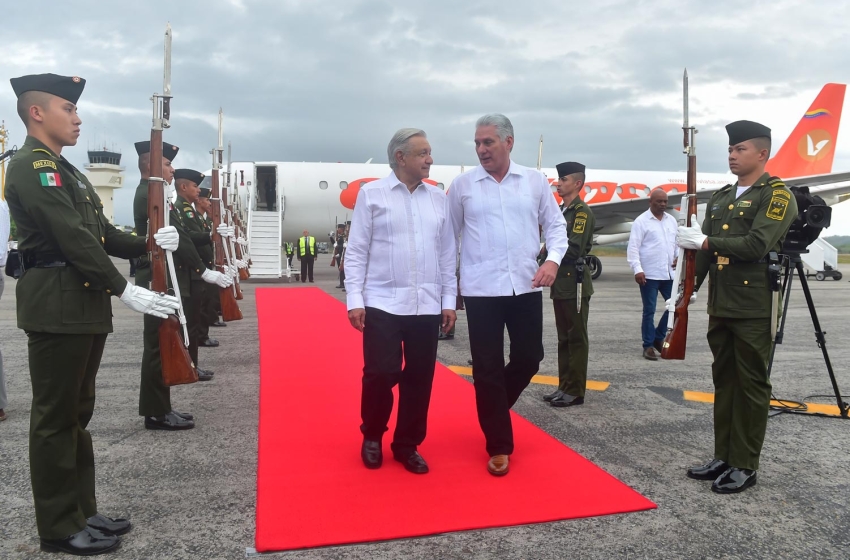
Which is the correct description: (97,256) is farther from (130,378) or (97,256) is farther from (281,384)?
(130,378)

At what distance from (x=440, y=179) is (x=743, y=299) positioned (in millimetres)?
17848

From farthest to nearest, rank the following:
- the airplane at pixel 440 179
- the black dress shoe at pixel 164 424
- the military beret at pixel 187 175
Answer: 1. the airplane at pixel 440 179
2. the military beret at pixel 187 175
3. the black dress shoe at pixel 164 424

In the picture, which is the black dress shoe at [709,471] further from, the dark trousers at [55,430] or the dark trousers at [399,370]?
the dark trousers at [55,430]

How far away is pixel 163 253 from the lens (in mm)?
3162

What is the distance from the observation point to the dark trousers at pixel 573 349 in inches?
186

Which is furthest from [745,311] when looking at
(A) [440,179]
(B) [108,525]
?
(A) [440,179]

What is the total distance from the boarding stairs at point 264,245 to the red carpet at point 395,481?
13.0m

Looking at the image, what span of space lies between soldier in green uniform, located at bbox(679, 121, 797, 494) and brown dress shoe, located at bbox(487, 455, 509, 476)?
98 cm

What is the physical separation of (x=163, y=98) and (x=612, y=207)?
15.1 metres

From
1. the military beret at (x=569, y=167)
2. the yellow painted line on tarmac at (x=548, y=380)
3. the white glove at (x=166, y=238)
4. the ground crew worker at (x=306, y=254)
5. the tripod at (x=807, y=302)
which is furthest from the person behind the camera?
the ground crew worker at (x=306, y=254)

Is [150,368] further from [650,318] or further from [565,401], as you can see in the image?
[650,318]

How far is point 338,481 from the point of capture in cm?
316

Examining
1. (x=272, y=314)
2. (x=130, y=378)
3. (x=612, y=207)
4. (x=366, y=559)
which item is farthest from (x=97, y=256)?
(x=612, y=207)

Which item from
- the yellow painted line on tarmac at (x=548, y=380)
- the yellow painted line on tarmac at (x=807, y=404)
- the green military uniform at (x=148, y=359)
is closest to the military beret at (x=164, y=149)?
the green military uniform at (x=148, y=359)
